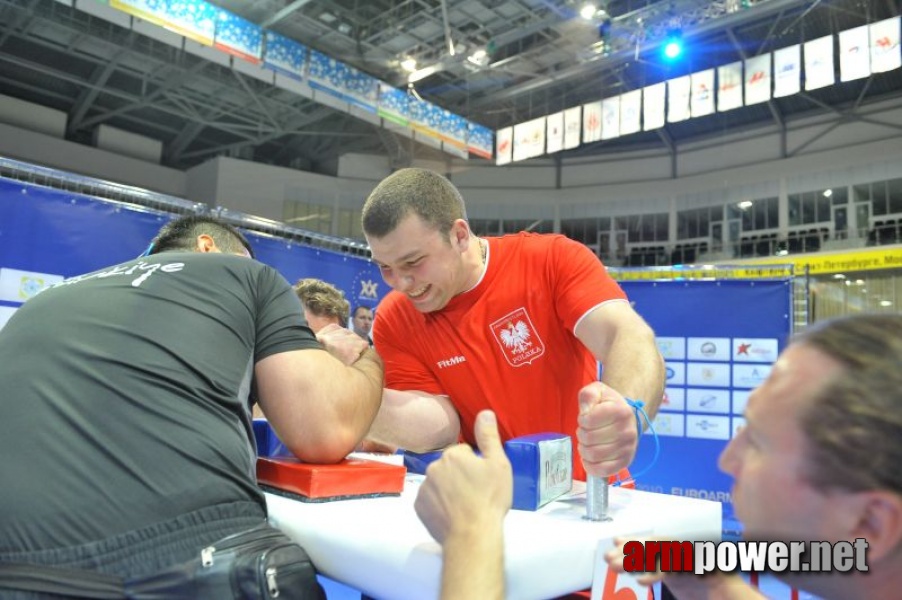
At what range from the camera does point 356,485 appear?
100cm

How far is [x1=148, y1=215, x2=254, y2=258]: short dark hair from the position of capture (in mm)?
1356

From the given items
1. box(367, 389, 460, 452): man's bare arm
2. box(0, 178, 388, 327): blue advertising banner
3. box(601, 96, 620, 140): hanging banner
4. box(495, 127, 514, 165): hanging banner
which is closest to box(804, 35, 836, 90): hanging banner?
box(601, 96, 620, 140): hanging banner

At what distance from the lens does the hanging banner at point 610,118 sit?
11.2 m

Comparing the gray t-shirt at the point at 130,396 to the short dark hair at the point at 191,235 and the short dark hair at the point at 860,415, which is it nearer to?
the short dark hair at the point at 191,235

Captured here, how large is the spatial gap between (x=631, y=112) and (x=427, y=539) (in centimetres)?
1137

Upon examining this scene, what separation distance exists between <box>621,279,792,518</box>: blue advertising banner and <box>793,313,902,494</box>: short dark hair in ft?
15.4

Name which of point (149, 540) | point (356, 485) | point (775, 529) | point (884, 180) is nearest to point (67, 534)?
point (149, 540)

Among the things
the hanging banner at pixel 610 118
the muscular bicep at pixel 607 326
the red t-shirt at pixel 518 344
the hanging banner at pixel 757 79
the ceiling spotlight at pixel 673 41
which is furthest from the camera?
the hanging banner at pixel 610 118

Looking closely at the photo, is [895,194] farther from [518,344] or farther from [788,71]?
[518,344]

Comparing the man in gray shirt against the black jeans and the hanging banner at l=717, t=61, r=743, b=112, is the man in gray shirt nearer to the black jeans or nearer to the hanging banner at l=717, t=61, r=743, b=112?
the black jeans

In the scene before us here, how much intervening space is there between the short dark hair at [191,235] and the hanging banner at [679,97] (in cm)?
1046

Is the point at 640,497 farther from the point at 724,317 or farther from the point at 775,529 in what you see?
the point at 724,317

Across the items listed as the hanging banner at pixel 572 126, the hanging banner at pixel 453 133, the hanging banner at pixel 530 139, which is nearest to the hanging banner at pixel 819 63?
the hanging banner at pixel 572 126

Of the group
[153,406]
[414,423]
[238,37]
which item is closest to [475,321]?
[414,423]
